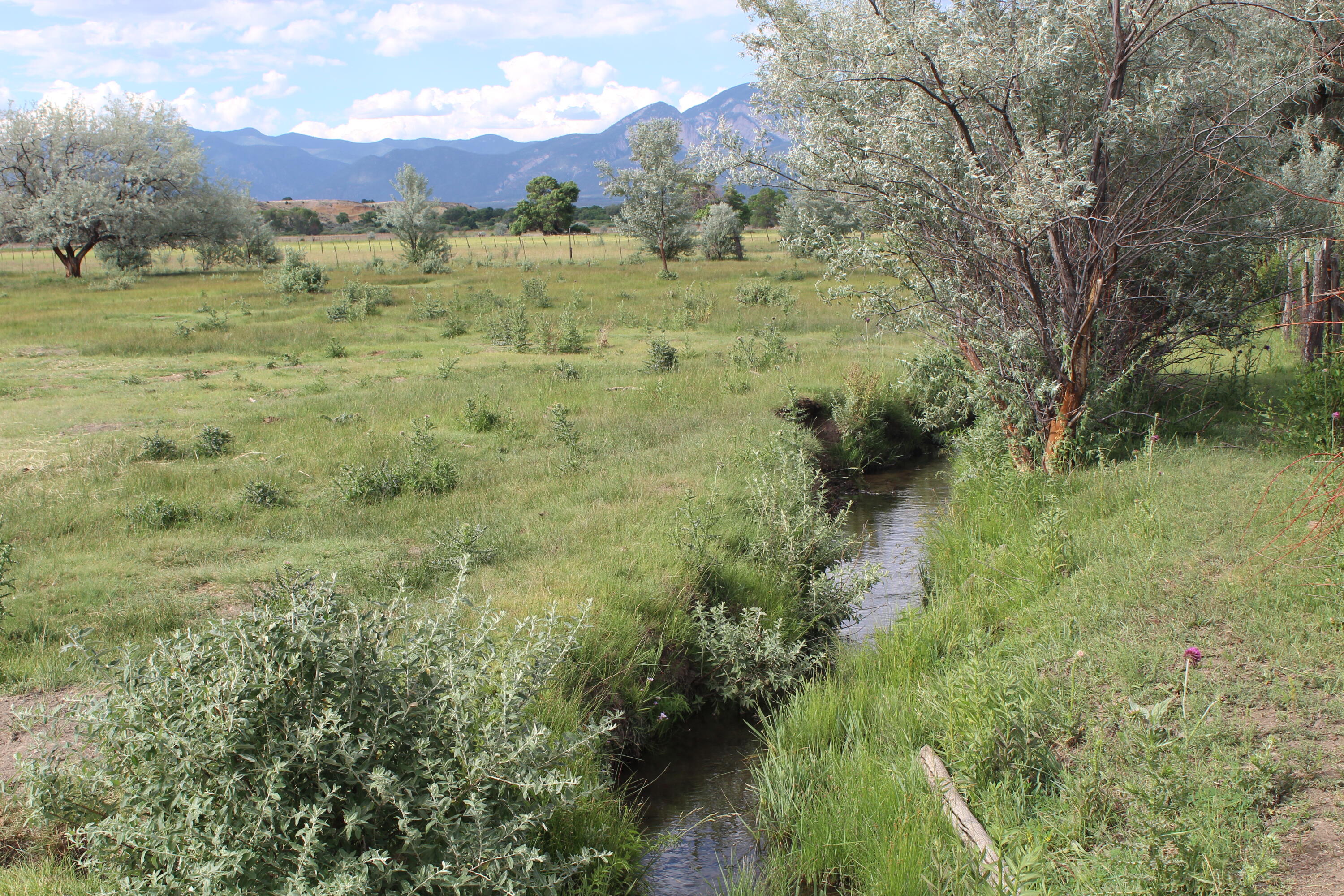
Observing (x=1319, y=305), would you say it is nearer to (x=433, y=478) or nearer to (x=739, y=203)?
(x=433, y=478)

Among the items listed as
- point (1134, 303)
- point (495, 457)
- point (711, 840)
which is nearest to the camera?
point (711, 840)

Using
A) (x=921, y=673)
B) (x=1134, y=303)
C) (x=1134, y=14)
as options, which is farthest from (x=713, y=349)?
(x=921, y=673)

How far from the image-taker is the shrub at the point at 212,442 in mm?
10539

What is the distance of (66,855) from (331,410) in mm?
9885

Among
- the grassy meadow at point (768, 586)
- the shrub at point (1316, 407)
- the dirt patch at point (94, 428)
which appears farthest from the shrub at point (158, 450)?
the shrub at point (1316, 407)

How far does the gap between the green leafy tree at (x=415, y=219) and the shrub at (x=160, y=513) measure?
35.5 m

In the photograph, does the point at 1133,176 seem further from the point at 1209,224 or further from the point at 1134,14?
the point at 1134,14

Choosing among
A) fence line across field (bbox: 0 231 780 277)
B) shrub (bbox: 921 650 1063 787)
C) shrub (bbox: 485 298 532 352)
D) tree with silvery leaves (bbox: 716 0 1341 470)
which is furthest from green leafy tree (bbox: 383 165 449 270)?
shrub (bbox: 921 650 1063 787)

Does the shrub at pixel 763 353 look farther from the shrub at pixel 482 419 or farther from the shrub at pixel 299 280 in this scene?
the shrub at pixel 299 280

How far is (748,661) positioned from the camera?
6.42m

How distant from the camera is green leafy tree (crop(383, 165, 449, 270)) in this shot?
141ft

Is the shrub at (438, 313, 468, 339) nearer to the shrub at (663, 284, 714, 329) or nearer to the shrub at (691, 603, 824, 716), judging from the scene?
the shrub at (663, 284, 714, 329)

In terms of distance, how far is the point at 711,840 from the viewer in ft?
16.3

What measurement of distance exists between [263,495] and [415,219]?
123 feet
